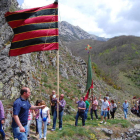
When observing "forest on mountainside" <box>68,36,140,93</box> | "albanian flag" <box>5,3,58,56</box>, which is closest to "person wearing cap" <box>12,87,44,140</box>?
"albanian flag" <box>5,3,58,56</box>

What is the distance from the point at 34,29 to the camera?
643cm

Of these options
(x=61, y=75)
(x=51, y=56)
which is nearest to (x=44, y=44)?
(x=61, y=75)

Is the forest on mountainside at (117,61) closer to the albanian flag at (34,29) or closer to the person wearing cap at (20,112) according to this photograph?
the albanian flag at (34,29)

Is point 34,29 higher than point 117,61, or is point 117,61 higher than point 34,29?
point 117,61

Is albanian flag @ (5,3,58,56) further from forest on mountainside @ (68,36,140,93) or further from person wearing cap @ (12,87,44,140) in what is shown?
forest on mountainside @ (68,36,140,93)

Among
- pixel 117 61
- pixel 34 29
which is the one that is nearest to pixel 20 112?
pixel 34 29

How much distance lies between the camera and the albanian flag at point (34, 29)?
20.7 ft

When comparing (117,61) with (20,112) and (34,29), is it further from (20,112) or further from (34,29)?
(20,112)

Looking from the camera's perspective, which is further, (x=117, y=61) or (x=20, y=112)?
(x=117, y=61)

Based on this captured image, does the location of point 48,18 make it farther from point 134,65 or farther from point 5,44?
point 134,65

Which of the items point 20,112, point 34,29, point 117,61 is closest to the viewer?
point 20,112

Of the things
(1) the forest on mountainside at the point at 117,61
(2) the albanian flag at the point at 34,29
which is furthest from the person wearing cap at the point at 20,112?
(1) the forest on mountainside at the point at 117,61

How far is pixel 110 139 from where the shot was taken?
8.45 m

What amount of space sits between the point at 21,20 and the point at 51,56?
42.4ft
